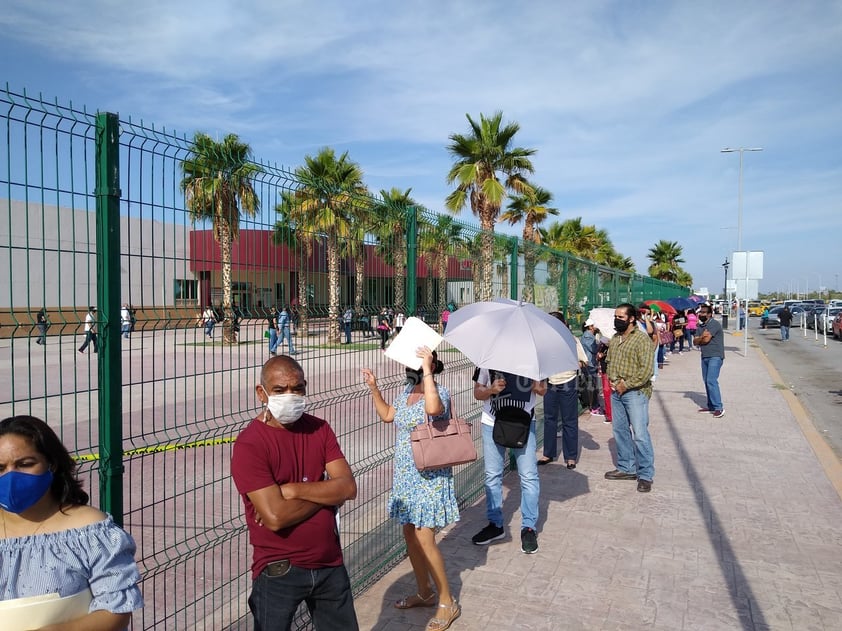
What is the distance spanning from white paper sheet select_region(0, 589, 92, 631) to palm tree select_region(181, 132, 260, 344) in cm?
156

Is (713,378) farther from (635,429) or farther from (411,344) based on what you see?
(411,344)

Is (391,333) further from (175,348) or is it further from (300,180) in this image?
(175,348)

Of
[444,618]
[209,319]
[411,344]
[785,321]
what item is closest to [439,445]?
[411,344]

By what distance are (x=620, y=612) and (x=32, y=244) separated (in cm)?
376

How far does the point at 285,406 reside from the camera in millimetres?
2615

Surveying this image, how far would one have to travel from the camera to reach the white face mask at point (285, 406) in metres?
2.61

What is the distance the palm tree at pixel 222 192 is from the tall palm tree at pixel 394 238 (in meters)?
1.46

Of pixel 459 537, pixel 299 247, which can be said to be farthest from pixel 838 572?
pixel 299 247

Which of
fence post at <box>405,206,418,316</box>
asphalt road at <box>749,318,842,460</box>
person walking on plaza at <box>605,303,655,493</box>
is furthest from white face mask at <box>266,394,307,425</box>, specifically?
asphalt road at <box>749,318,842,460</box>

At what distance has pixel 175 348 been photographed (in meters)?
3.07

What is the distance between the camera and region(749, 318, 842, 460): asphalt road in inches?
434

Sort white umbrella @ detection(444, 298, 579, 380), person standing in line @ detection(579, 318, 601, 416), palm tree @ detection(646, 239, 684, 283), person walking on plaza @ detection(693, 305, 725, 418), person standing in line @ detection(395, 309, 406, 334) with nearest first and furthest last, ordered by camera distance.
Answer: white umbrella @ detection(444, 298, 579, 380), person standing in line @ detection(395, 309, 406, 334), person standing in line @ detection(579, 318, 601, 416), person walking on plaza @ detection(693, 305, 725, 418), palm tree @ detection(646, 239, 684, 283)

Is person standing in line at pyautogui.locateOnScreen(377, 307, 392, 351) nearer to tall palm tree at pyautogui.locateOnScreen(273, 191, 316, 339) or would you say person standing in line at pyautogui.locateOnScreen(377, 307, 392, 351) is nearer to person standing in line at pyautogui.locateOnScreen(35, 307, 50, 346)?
tall palm tree at pyautogui.locateOnScreen(273, 191, 316, 339)

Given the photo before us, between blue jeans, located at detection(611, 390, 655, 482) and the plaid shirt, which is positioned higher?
the plaid shirt
